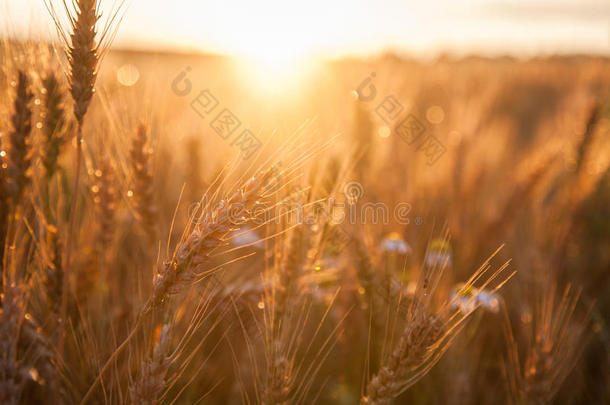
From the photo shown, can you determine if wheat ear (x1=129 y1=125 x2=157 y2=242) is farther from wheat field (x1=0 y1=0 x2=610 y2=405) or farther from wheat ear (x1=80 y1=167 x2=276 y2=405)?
wheat ear (x1=80 y1=167 x2=276 y2=405)

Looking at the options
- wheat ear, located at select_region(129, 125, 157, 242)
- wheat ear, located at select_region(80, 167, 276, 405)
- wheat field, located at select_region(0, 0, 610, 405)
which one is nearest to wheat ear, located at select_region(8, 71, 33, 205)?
wheat field, located at select_region(0, 0, 610, 405)

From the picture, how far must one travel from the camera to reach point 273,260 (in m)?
2.31

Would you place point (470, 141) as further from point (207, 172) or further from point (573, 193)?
point (207, 172)

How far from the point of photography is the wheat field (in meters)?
1.20

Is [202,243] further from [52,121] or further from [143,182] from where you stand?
[52,121]

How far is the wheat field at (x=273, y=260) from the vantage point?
47.3 inches

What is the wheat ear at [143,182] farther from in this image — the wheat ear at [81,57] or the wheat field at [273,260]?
the wheat ear at [81,57]

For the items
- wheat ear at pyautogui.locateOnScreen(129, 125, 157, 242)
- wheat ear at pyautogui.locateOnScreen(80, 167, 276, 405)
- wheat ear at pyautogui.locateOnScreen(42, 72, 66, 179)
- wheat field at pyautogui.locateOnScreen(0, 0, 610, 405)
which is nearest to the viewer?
wheat ear at pyautogui.locateOnScreen(80, 167, 276, 405)

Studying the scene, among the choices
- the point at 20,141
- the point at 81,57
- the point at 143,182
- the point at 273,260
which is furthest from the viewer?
the point at 273,260

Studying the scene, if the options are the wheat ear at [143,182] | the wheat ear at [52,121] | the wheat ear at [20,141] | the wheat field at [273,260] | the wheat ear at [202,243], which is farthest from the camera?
the wheat ear at [143,182]

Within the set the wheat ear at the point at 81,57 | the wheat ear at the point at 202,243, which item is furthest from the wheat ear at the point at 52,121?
the wheat ear at the point at 202,243

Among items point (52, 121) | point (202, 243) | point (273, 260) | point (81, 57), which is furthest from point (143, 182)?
point (273, 260)

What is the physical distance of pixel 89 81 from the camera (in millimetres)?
1224

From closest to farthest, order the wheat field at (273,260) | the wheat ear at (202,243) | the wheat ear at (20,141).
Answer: the wheat ear at (202,243) → the wheat field at (273,260) → the wheat ear at (20,141)
